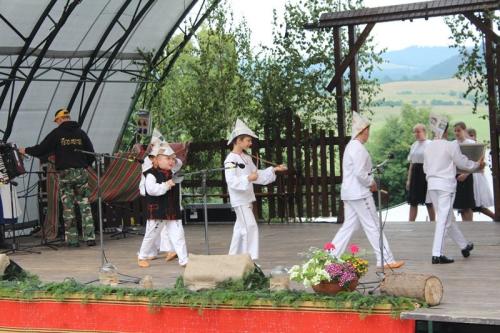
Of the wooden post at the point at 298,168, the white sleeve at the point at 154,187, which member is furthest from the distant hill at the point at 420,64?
the white sleeve at the point at 154,187

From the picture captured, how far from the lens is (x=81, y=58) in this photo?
1816 centimetres

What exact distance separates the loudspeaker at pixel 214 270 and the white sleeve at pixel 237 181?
7.83ft

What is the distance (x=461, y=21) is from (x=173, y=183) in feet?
19.4

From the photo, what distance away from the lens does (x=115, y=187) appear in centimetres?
1546

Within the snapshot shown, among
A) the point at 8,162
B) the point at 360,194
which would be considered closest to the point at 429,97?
the point at 8,162

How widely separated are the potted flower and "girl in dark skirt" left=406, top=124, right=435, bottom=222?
6829mm

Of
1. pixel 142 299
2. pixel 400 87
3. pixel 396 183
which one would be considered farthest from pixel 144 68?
pixel 400 87

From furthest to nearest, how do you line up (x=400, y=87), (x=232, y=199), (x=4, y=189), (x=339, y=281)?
(x=400, y=87) → (x=4, y=189) → (x=232, y=199) → (x=339, y=281)

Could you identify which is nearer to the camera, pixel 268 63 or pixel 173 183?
pixel 173 183

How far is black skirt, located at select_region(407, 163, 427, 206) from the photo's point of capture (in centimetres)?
1510

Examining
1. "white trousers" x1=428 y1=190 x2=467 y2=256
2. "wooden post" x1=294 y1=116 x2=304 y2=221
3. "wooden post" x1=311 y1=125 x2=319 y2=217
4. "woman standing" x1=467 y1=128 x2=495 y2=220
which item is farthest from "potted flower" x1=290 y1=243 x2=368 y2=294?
"wooden post" x1=294 y1=116 x2=304 y2=221

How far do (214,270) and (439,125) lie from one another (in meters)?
3.49

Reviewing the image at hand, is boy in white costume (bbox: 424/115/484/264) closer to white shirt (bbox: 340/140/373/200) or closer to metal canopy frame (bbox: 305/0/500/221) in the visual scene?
white shirt (bbox: 340/140/373/200)

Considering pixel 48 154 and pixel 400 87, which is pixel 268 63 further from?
pixel 400 87
